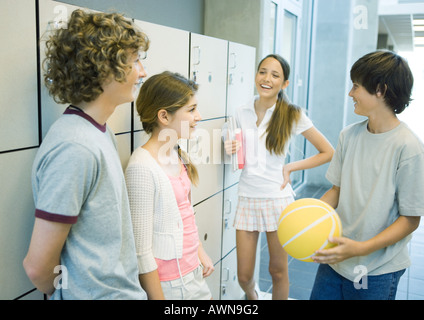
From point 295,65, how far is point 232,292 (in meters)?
3.78

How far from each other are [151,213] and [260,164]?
109 centimetres

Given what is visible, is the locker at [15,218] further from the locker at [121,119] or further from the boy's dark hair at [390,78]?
the boy's dark hair at [390,78]

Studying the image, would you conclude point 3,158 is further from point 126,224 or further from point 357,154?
point 357,154

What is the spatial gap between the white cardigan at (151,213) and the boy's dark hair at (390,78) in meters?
0.90

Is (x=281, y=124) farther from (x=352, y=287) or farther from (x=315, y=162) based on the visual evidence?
(x=352, y=287)

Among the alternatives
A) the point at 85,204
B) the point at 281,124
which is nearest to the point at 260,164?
the point at 281,124

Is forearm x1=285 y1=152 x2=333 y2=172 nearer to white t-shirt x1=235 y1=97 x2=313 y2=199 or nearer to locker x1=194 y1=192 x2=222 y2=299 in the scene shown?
white t-shirt x1=235 y1=97 x2=313 y2=199

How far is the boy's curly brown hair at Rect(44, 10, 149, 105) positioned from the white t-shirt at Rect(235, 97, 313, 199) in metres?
1.35

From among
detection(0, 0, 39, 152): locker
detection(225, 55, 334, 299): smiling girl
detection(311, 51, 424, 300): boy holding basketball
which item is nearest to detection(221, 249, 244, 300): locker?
detection(225, 55, 334, 299): smiling girl

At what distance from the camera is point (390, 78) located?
1.55m

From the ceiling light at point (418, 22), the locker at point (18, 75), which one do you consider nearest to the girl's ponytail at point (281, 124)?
the locker at point (18, 75)

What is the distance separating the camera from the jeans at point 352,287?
159 cm

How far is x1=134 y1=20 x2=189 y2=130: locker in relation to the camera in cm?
169

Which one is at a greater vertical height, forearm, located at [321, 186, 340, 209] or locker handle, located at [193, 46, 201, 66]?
locker handle, located at [193, 46, 201, 66]
